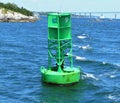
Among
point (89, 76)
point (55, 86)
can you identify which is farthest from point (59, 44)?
point (89, 76)

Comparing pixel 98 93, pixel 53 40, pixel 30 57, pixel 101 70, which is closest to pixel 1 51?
pixel 30 57

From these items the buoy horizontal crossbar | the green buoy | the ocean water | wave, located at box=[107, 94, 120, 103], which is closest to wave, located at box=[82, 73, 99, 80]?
the ocean water

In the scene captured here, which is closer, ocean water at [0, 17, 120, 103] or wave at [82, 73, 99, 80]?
ocean water at [0, 17, 120, 103]

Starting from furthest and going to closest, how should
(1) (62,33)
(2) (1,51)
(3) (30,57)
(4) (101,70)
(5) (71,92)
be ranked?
(2) (1,51), (3) (30,57), (4) (101,70), (1) (62,33), (5) (71,92)

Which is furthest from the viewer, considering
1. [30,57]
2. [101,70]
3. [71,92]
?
[30,57]

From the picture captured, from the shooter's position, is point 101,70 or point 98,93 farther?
point 101,70

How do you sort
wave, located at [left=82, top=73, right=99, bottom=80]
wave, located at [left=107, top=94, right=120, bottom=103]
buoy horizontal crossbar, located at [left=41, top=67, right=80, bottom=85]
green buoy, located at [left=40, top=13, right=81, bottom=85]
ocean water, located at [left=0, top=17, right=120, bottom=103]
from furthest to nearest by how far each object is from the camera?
1. wave, located at [left=82, top=73, right=99, bottom=80]
2. green buoy, located at [left=40, top=13, right=81, bottom=85]
3. buoy horizontal crossbar, located at [left=41, top=67, right=80, bottom=85]
4. ocean water, located at [left=0, top=17, right=120, bottom=103]
5. wave, located at [left=107, top=94, right=120, bottom=103]

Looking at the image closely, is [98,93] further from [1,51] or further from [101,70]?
[1,51]

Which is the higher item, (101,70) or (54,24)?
(54,24)

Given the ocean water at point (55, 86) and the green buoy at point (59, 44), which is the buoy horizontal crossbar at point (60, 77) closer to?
the green buoy at point (59, 44)

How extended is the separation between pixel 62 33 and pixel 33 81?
7016mm

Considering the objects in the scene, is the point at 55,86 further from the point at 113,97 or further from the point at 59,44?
the point at 113,97

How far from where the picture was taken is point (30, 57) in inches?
2798

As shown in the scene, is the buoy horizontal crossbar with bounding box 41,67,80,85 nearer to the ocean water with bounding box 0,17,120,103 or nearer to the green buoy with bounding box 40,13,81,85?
the green buoy with bounding box 40,13,81,85
